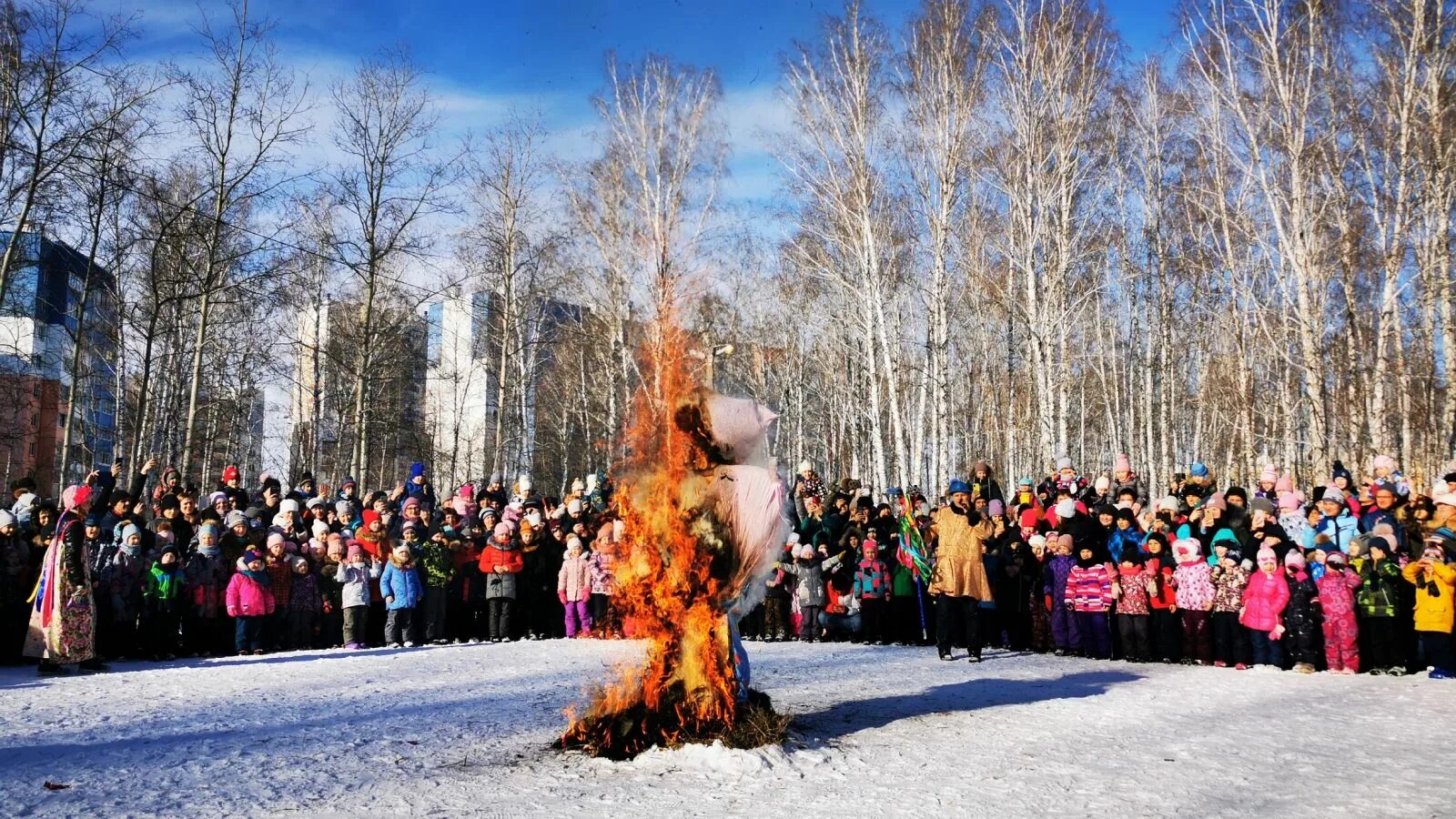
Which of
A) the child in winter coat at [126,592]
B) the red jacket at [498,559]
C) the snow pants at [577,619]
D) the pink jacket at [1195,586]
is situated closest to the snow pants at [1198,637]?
the pink jacket at [1195,586]

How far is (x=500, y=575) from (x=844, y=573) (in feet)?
17.2

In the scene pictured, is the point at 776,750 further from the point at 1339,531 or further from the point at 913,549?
the point at 1339,531

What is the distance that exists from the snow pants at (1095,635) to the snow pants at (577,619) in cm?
716

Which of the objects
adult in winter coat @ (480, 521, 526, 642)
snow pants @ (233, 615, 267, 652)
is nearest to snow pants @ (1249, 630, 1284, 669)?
adult in winter coat @ (480, 521, 526, 642)

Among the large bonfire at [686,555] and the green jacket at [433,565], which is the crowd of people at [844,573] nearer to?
the green jacket at [433,565]

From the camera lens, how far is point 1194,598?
497 inches

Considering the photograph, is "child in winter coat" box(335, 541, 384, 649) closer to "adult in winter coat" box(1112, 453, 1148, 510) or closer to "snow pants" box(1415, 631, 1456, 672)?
"adult in winter coat" box(1112, 453, 1148, 510)

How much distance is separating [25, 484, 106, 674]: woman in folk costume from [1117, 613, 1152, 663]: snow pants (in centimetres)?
1206

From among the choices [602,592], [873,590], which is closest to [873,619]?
[873,590]

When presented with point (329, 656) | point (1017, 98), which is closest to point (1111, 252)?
point (1017, 98)

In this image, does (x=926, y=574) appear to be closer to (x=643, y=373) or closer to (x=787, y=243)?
(x=643, y=373)

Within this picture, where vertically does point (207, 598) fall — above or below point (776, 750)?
above

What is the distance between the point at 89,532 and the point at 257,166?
473 inches

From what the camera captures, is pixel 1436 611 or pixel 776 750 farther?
pixel 1436 611
